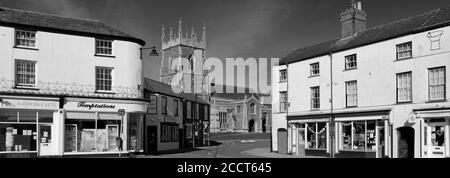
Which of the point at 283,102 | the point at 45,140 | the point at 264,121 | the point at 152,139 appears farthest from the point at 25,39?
the point at 264,121

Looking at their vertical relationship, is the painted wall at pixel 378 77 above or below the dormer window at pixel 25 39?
below

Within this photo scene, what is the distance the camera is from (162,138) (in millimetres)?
38875

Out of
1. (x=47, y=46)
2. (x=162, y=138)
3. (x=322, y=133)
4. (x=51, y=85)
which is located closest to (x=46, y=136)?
(x=51, y=85)

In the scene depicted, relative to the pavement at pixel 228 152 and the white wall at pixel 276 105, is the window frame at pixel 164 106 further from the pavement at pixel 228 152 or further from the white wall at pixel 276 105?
the white wall at pixel 276 105

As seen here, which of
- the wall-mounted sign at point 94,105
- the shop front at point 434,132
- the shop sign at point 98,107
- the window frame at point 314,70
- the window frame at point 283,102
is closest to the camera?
the shop front at point 434,132

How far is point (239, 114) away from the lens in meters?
113

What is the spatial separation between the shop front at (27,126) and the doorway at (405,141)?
18.9m

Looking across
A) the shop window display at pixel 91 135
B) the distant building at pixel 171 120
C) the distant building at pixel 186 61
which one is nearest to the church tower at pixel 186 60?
the distant building at pixel 186 61

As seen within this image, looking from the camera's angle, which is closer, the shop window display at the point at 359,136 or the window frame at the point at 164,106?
the shop window display at the point at 359,136

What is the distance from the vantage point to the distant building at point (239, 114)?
110562 mm

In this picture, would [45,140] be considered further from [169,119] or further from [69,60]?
[169,119]

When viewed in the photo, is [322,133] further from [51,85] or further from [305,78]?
[51,85]


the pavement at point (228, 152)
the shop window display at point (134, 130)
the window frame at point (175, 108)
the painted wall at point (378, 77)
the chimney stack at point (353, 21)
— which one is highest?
the chimney stack at point (353, 21)

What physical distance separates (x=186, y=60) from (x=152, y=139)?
262 feet
